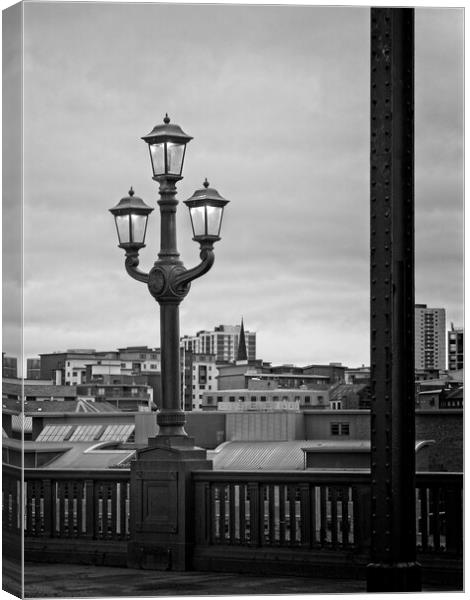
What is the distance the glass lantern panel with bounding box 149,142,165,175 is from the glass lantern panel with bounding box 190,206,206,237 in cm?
34

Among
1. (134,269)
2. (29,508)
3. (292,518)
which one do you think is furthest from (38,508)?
(292,518)

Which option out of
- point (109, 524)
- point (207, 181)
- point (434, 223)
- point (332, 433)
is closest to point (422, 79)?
point (434, 223)

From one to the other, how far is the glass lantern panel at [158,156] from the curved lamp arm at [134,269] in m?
0.63

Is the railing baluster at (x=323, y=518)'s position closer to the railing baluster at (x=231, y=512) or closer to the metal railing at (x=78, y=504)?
the railing baluster at (x=231, y=512)

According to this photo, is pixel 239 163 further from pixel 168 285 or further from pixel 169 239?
pixel 168 285

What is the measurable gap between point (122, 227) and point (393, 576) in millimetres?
3656

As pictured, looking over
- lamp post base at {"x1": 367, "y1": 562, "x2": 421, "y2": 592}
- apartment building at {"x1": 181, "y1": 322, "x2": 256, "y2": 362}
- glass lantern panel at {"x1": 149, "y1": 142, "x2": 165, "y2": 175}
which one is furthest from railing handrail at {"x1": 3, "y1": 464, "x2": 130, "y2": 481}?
lamp post base at {"x1": 367, "y1": 562, "x2": 421, "y2": 592}

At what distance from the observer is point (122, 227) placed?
916 centimetres

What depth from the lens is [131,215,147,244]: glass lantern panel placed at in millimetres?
9188

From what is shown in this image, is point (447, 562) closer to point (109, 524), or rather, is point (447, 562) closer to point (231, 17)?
point (109, 524)

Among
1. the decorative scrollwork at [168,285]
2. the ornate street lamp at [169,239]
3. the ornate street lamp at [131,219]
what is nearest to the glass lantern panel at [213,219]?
the ornate street lamp at [169,239]

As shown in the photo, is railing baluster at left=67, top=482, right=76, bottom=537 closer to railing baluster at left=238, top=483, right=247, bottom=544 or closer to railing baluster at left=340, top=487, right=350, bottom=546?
railing baluster at left=238, top=483, right=247, bottom=544

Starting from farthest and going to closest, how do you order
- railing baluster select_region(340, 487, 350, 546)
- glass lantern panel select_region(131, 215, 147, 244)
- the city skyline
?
glass lantern panel select_region(131, 215, 147, 244) < railing baluster select_region(340, 487, 350, 546) < the city skyline

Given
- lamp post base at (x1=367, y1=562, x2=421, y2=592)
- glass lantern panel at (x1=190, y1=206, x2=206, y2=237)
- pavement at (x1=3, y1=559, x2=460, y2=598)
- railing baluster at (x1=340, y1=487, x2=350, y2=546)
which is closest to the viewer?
lamp post base at (x1=367, y1=562, x2=421, y2=592)
